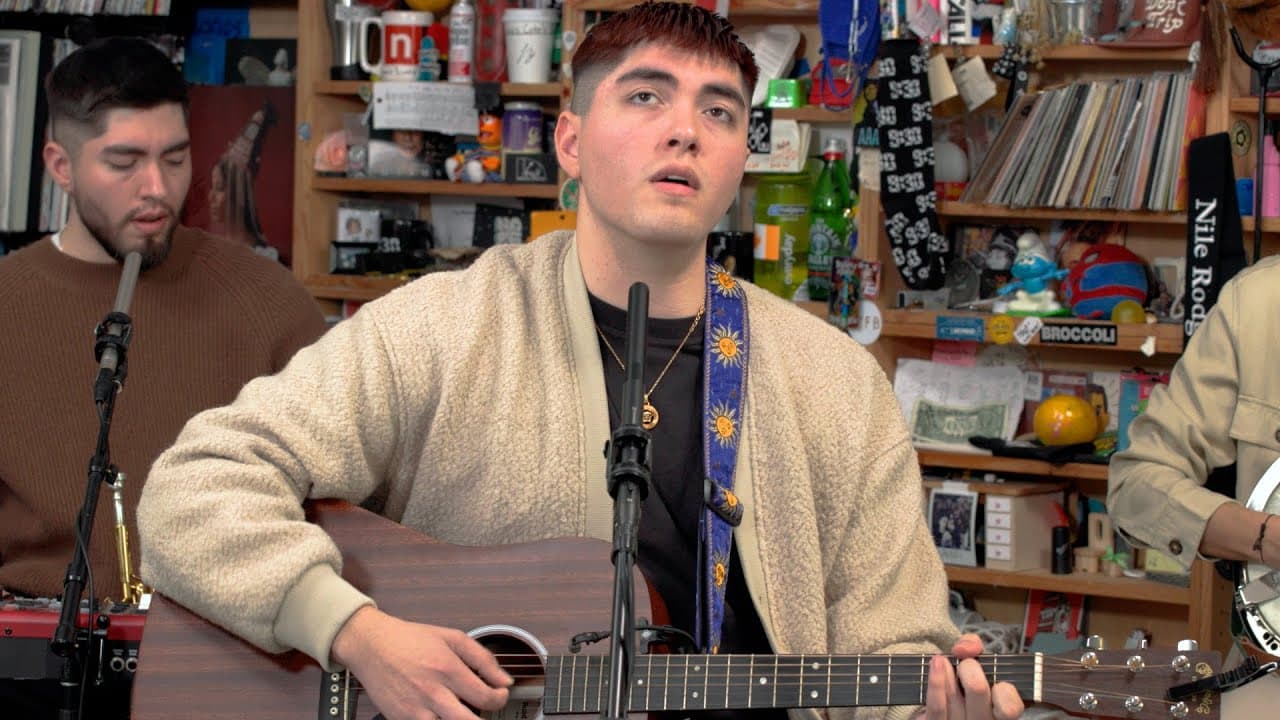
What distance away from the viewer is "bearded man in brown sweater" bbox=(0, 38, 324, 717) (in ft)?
9.28

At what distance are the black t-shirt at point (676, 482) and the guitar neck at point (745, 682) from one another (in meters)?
0.16

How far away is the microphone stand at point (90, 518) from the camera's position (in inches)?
80.0

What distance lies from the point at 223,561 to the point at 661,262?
70cm

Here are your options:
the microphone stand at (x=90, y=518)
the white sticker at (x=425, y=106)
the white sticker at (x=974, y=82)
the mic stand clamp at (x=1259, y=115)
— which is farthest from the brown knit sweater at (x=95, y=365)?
the mic stand clamp at (x=1259, y=115)

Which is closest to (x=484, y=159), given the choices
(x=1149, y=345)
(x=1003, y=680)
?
(x=1149, y=345)

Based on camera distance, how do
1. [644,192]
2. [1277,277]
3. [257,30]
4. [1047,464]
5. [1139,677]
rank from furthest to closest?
[257,30]
[1047,464]
[1277,277]
[644,192]
[1139,677]

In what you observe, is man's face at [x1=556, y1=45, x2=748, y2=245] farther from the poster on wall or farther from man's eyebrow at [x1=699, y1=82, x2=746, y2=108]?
the poster on wall

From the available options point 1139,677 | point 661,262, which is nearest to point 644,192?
point 661,262

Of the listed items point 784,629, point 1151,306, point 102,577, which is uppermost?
point 1151,306

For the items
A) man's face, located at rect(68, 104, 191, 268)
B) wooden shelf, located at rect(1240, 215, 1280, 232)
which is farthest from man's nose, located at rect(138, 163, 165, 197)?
wooden shelf, located at rect(1240, 215, 1280, 232)

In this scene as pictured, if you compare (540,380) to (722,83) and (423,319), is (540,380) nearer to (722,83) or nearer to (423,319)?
(423,319)

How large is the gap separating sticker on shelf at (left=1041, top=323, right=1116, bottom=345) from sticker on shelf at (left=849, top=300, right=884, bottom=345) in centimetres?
43

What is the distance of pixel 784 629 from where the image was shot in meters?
2.11

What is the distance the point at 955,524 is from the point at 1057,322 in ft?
1.95
